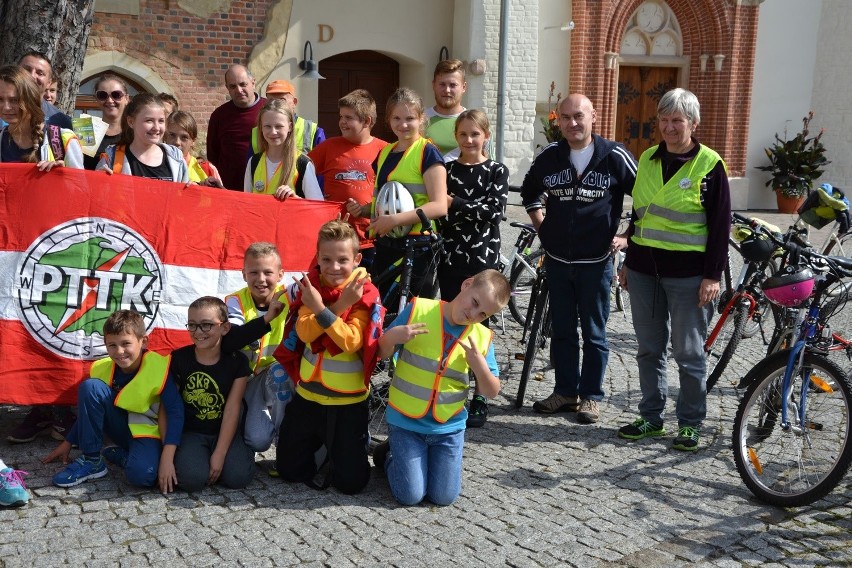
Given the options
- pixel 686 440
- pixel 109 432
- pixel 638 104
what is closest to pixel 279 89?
pixel 109 432

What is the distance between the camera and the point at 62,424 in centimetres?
506

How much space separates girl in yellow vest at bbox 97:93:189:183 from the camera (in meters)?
5.15

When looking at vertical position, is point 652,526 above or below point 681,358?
below

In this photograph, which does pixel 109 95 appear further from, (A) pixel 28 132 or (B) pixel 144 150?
(A) pixel 28 132

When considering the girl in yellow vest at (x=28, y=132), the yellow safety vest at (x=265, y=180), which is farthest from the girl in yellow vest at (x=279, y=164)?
the girl in yellow vest at (x=28, y=132)

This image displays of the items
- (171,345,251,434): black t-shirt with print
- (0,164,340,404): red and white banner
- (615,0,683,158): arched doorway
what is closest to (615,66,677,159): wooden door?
(615,0,683,158): arched doorway

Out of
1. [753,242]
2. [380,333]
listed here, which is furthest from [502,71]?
[380,333]

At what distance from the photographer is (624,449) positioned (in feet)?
17.1

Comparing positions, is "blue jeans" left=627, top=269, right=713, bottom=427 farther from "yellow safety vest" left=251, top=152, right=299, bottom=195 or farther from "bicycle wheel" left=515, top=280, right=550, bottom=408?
"yellow safety vest" left=251, top=152, right=299, bottom=195

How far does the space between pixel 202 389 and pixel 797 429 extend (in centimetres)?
290

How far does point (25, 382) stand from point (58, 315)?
39cm

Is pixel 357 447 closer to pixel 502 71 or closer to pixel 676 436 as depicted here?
pixel 676 436

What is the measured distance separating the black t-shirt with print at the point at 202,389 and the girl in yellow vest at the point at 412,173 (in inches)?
50.1

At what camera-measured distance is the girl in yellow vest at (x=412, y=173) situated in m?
5.26
